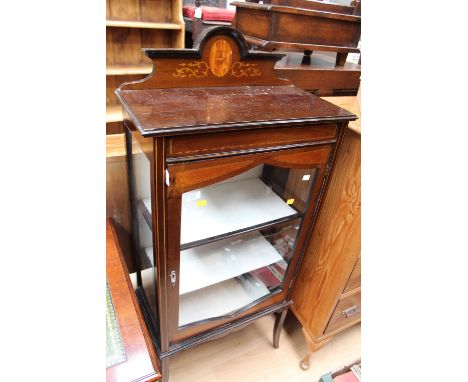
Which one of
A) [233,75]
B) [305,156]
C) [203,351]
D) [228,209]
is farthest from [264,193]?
[203,351]

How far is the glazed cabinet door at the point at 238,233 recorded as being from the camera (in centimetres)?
76

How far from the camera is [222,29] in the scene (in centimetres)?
71

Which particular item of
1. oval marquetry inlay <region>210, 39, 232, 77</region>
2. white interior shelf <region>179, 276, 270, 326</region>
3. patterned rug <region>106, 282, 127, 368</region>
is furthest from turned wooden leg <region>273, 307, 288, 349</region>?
oval marquetry inlay <region>210, 39, 232, 77</region>

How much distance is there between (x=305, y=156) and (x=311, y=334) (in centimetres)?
80

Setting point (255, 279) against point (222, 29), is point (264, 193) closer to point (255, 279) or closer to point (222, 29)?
point (255, 279)

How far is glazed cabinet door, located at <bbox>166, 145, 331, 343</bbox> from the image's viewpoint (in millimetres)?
763

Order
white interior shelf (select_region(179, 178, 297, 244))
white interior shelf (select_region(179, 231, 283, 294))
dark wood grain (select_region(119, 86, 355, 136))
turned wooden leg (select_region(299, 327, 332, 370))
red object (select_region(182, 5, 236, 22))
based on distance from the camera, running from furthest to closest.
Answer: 1. red object (select_region(182, 5, 236, 22))
2. turned wooden leg (select_region(299, 327, 332, 370))
3. white interior shelf (select_region(179, 231, 283, 294))
4. white interior shelf (select_region(179, 178, 297, 244))
5. dark wood grain (select_region(119, 86, 355, 136))

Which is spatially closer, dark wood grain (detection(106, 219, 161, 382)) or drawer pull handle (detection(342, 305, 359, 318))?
dark wood grain (detection(106, 219, 161, 382))

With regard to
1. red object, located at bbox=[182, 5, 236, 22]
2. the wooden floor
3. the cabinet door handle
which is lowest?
the wooden floor

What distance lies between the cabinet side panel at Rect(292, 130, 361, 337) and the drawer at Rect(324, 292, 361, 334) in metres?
0.03

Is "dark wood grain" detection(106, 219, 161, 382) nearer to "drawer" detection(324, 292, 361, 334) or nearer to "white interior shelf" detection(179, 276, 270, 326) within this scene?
"white interior shelf" detection(179, 276, 270, 326)

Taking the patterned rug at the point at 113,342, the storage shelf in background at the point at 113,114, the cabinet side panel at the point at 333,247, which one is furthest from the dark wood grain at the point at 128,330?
the cabinet side panel at the point at 333,247

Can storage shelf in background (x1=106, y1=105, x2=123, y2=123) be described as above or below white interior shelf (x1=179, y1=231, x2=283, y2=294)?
above

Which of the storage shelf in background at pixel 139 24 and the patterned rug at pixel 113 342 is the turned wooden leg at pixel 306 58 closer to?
the storage shelf in background at pixel 139 24
